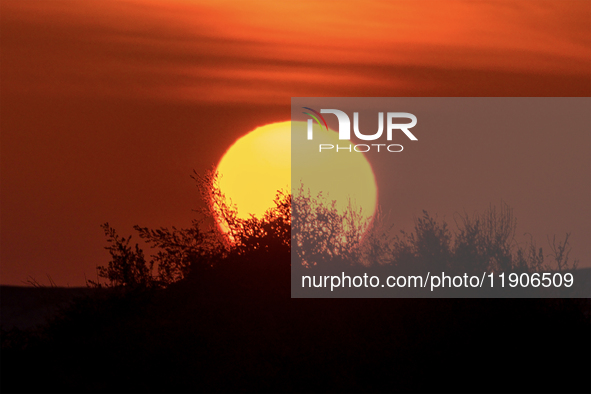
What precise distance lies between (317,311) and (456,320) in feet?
8.30

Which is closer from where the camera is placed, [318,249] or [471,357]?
[471,357]

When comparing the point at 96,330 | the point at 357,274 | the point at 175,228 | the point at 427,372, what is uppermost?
the point at 175,228

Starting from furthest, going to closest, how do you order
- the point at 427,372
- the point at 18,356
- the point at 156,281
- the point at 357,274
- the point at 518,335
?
the point at 156,281
the point at 357,274
the point at 18,356
the point at 518,335
the point at 427,372

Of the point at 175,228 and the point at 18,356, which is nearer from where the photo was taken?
the point at 18,356

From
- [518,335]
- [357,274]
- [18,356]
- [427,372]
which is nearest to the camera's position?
[427,372]

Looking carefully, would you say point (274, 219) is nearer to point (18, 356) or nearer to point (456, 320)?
point (456, 320)

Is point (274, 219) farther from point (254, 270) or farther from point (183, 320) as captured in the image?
Result: point (183, 320)

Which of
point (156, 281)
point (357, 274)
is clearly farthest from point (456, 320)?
point (156, 281)

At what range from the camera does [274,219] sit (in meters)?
13.9

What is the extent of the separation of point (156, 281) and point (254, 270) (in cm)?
243

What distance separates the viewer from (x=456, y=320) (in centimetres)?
1080

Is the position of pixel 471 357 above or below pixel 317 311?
below

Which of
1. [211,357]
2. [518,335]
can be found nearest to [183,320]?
[211,357]

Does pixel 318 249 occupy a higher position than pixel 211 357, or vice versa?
pixel 318 249
